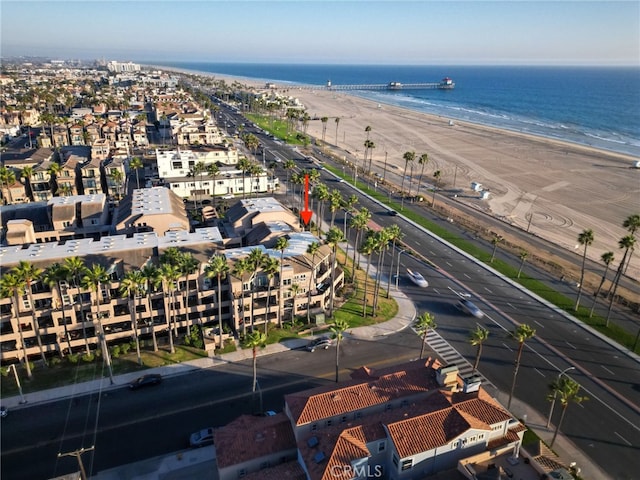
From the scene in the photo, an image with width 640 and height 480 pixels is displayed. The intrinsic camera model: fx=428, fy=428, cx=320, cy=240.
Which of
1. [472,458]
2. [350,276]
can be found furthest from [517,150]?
[472,458]

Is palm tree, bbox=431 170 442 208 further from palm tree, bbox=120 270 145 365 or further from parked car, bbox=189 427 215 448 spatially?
parked car, bbox=189 427 215 448

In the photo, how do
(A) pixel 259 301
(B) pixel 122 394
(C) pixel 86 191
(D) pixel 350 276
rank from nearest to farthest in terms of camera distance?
(B) pixel 122 394
(A) pixel 259 301
(D) pixel 350 276
(C) pixel 86 191

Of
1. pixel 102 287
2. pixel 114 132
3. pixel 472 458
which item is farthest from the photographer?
pixel 114 132

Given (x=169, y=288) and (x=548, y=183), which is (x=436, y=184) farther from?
(x=169, y=288)

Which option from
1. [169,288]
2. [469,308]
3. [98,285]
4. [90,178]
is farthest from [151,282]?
[90,178]

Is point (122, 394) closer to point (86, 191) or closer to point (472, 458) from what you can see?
point (472, 458)
